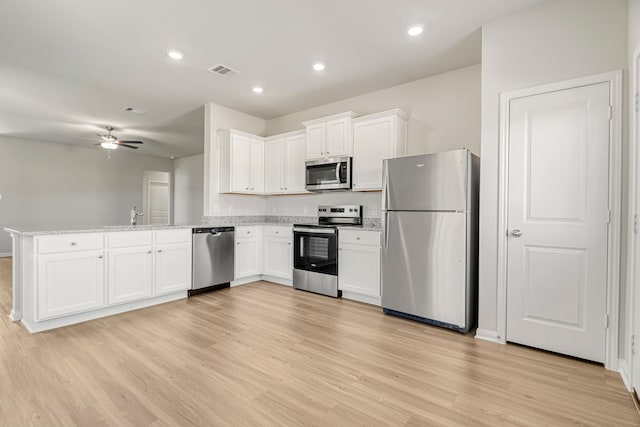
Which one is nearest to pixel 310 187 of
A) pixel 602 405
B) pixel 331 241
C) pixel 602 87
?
pixel 331 241

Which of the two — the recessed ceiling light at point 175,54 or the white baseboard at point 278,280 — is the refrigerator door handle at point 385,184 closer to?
the white baseboard at point 278,280

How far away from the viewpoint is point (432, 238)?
292 cm

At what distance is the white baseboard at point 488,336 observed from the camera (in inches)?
102

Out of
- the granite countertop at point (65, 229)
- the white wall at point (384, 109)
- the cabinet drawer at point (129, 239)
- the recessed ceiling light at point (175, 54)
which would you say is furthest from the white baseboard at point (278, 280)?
the recessed ceiling light at point (175, 54)

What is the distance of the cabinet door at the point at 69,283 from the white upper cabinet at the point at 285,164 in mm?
2502

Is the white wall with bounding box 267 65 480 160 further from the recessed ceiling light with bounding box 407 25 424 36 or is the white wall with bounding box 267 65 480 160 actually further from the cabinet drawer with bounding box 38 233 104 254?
the cabinet drawer with bounding box 38 233 104 254

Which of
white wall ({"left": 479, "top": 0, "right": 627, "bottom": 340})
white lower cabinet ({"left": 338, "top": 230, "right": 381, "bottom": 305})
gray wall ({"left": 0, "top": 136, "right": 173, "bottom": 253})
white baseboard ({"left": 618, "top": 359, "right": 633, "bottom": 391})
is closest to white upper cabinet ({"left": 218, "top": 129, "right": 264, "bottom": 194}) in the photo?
white lower cabinet ({"left": 338, "top": 230, "right": 381, "bottom": 305})

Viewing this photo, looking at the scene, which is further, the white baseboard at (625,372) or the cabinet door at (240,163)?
the cabinet door at (240,163)

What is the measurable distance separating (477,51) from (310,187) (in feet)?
8.13

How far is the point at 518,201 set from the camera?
98.4 inches

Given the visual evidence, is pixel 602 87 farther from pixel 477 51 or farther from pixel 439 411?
pixel 439 411

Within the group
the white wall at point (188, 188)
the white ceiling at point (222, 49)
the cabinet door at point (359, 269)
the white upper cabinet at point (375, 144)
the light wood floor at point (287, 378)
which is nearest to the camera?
the light wood floor at point (287, 378)

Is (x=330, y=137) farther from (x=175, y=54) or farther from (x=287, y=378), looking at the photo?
(x=287, y=378)

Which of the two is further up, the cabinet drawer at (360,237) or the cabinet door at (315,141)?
the cabinet door at (315,141)
